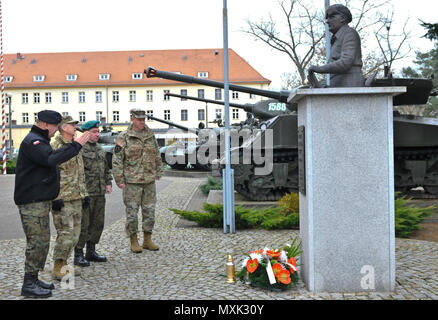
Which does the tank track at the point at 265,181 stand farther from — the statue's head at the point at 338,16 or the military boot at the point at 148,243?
the statue's head at the point at 338,16

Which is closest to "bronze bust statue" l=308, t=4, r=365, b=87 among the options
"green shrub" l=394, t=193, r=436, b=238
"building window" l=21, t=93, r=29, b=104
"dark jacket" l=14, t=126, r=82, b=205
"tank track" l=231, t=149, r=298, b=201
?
"dark jacket" l=14, t=126, r=82, b=205

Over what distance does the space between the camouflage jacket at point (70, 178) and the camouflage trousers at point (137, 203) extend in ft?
4.06

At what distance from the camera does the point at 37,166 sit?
15.3 ft

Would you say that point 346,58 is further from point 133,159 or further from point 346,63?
point 133,159

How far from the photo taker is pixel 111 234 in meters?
8.25

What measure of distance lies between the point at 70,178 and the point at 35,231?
A: 96 cm

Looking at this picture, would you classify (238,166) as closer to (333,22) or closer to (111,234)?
(111,234)

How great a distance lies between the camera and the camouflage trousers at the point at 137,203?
22.1ft

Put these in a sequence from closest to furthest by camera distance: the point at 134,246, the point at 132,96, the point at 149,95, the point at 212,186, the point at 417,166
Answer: the point at 134,246 → the point at 417,166 → the point at 212,186 → the point at 149,95 → the point at 132,96

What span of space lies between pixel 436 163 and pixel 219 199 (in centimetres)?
542

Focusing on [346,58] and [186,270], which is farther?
[186,270]

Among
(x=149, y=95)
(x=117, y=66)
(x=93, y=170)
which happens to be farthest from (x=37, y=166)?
(x=117, y=66)

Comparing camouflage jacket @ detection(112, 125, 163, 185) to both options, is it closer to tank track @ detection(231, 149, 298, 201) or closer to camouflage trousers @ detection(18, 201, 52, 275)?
camouflage trousers @ detection(18, 201, 52, 275)

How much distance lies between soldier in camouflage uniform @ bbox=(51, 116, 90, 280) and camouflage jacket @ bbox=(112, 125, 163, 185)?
3.97 feet
